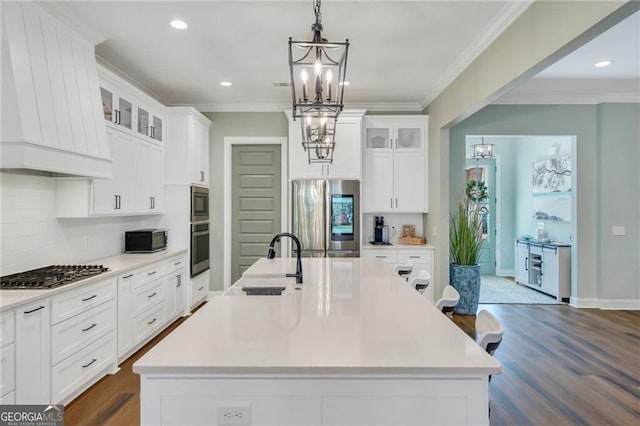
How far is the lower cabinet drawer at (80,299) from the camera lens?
7.58 ft

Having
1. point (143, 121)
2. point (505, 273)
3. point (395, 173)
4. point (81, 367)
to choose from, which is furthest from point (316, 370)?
point (505, 273)

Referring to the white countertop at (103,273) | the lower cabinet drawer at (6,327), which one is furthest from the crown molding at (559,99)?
the lower cabinet drawer at (6,327)

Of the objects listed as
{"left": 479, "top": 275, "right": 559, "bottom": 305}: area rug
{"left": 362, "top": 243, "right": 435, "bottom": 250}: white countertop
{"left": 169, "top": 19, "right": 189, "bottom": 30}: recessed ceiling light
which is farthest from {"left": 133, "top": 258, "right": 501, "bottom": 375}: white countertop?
{"left": 479, "top": 275, "right": 559, "bottom": 305}: area rug

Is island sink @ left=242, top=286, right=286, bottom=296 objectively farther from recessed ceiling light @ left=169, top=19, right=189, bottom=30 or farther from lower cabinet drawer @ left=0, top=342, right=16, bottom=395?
recessed ceiling light @ left=169, top=19, right=189, bottom=30

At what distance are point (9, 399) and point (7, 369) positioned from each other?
0.18 m

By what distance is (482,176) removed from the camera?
24.9 feet

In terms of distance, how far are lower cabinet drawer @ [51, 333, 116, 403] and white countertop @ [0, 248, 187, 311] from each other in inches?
20.1

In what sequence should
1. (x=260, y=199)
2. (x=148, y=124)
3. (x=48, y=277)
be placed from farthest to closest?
(x=260, y=199) < (x=148, y=124) < (x=48, y=277)

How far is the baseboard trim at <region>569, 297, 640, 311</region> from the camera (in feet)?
16.0

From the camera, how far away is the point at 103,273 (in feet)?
9.23

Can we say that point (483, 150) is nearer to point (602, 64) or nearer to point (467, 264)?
point (602, 64)

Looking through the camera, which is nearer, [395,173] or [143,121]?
[143,121]

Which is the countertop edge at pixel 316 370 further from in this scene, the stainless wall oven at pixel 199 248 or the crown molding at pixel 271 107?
the crown molding at pixel 271 107

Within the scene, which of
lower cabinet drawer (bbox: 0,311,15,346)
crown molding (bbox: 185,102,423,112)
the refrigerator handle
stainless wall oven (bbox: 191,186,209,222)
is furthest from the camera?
crown molding (bbox: 185,102,423,112)
